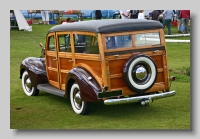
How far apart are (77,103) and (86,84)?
592 millimetres

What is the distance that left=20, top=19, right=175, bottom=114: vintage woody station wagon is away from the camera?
288 inches

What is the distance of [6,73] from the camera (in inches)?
270

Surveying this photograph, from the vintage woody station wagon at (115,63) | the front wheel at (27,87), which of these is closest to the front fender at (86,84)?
the vintage woody station wagon at (115,63)

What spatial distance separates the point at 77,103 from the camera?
7.88 metres

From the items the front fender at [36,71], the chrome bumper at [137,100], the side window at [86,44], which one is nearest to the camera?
the chrome bumper at [137,100]

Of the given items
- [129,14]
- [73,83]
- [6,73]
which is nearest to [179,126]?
[73,83]

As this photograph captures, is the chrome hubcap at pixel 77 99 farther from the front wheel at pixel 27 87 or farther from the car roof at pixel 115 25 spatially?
the front wheel at pixel 27 87

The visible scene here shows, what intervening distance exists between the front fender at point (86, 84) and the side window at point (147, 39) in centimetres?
96

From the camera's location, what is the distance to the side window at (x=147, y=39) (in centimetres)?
756

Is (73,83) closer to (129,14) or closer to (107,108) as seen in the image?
(107,108)

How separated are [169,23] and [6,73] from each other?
820 cm

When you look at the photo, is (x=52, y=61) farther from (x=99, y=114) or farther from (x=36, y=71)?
(x=99, y=114)

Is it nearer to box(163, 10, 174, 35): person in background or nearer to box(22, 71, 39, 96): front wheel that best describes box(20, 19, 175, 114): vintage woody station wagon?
box(22, 71, 39, 96): front wheel

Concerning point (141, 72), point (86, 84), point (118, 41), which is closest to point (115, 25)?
point (118, 41)
